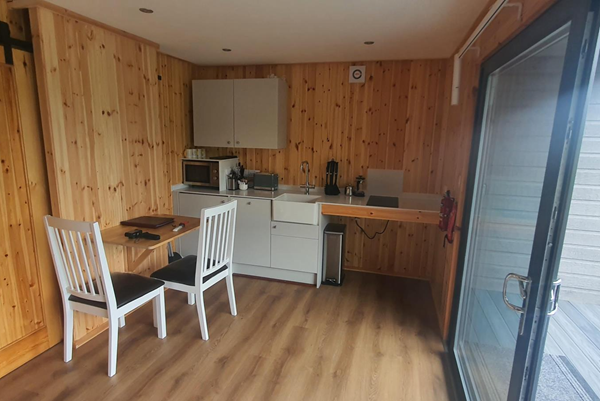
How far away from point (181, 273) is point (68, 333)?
796 mm

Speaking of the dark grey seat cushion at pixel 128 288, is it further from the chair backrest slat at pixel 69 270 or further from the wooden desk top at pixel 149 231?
the wooden desk top at pixel 149 231

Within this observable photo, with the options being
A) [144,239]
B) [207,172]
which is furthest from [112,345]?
[207,172]

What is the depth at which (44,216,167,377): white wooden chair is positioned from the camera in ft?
6.64

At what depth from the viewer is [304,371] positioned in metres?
2.26

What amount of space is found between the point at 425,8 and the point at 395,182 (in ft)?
6.21

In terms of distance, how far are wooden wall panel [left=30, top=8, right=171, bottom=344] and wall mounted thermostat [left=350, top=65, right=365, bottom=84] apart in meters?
1.94

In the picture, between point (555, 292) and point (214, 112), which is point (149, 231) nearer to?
point (214, 112)

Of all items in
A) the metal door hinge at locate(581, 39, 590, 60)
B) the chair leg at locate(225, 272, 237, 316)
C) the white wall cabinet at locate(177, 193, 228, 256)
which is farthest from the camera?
the white wall cabinet at locate(177, 193, 228, 256)

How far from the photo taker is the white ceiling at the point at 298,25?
2.11m

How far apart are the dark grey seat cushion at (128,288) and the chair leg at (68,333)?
0.10 metres

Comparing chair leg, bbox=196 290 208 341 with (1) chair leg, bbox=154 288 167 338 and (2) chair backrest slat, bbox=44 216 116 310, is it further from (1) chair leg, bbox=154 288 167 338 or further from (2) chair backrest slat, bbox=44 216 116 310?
(2) chair backrest slat, bbox=44 216 116 310

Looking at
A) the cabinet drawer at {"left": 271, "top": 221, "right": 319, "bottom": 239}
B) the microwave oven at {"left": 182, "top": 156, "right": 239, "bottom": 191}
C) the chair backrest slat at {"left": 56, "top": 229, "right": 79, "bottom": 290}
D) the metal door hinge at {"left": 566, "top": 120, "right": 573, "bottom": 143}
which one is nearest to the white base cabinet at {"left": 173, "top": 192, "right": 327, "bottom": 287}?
the cabinet drawer at {"left": 271, "top": 221, "right": 319, "bottom": 239}

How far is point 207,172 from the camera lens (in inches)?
149

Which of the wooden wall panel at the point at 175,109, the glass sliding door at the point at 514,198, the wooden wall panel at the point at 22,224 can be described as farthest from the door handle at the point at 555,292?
the wooden wall panel at the point at 175,109
